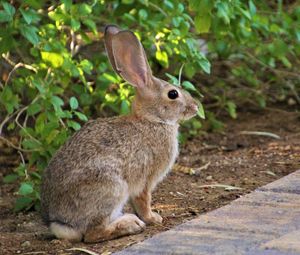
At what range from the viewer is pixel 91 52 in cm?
753

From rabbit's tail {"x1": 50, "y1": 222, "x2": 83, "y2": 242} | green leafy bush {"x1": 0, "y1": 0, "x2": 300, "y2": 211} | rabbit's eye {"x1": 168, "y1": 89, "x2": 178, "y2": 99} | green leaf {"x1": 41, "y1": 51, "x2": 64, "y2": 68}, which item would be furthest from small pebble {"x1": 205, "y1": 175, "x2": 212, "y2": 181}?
rabbit's tail {"x1": 50, "y1": 222, "x2": 83, "y2": 242}

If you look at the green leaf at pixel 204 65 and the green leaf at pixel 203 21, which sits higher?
the green leaf at pixel 203 21

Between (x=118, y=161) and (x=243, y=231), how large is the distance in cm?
79

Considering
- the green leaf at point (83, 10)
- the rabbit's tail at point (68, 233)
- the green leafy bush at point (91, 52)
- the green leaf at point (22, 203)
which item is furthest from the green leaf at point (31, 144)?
the rabbit's tail at point (68, 233)

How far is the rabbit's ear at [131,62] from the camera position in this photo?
5359 mm

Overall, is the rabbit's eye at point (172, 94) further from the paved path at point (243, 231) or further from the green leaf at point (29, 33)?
the green leaf at point (29, 33)

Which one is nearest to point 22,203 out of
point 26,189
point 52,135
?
point 26,189

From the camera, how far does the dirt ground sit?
16.4 feet

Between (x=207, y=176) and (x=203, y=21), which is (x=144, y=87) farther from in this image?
(x=207, y=176)

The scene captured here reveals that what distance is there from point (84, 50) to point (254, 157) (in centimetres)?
173

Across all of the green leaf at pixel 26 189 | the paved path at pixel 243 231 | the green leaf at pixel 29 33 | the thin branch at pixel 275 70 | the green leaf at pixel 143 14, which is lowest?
the green leaf at pixel 26 189

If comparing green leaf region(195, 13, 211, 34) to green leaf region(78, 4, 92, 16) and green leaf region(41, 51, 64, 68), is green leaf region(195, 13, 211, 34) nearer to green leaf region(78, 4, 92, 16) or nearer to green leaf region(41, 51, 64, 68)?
green leaf region(78, 4, 92, 16)

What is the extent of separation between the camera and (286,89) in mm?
8492

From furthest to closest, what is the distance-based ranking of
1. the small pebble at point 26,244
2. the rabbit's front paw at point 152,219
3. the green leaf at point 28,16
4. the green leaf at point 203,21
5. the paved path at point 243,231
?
1. the green leaf at point 203,21
2. the green leaf at point 28,16
3. the rabbit's front paw at point 152,219
4. the small pebble at point 26,244
5. the paved path at point 243,231
